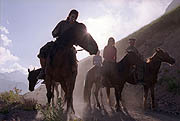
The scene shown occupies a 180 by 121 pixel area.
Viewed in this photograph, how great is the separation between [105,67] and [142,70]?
6.64ft

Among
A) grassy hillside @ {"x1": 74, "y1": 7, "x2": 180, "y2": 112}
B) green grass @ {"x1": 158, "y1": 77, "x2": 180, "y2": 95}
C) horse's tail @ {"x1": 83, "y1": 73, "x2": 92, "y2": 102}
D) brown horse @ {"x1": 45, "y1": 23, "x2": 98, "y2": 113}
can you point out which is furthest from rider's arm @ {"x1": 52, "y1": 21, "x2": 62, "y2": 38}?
green grass @ {"x1": 158, "y1": 77, "x2": 180, "y2": 95}

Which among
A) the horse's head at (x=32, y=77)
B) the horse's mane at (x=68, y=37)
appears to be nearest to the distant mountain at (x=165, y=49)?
the horse's head at (x=32, y=77)

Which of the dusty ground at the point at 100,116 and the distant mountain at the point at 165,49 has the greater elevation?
the distant mountain at the point at 165,49

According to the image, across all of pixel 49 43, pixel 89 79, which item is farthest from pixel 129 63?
pixel 49 43

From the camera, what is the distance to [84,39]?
580 centimetres

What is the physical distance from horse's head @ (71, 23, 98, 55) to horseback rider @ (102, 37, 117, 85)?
191 inches

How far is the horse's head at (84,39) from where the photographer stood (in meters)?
5.61

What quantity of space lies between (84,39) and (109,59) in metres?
5.19

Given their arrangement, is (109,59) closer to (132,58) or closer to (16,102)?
(132,58)

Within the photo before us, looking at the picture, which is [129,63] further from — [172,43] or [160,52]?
[172,43]

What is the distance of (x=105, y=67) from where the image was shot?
10703 mm

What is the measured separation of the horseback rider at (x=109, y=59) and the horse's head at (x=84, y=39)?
4859 millimetres

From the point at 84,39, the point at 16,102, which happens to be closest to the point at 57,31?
the point at 84,39

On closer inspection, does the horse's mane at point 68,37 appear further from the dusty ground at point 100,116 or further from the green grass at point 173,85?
the green grass at point 173,85
